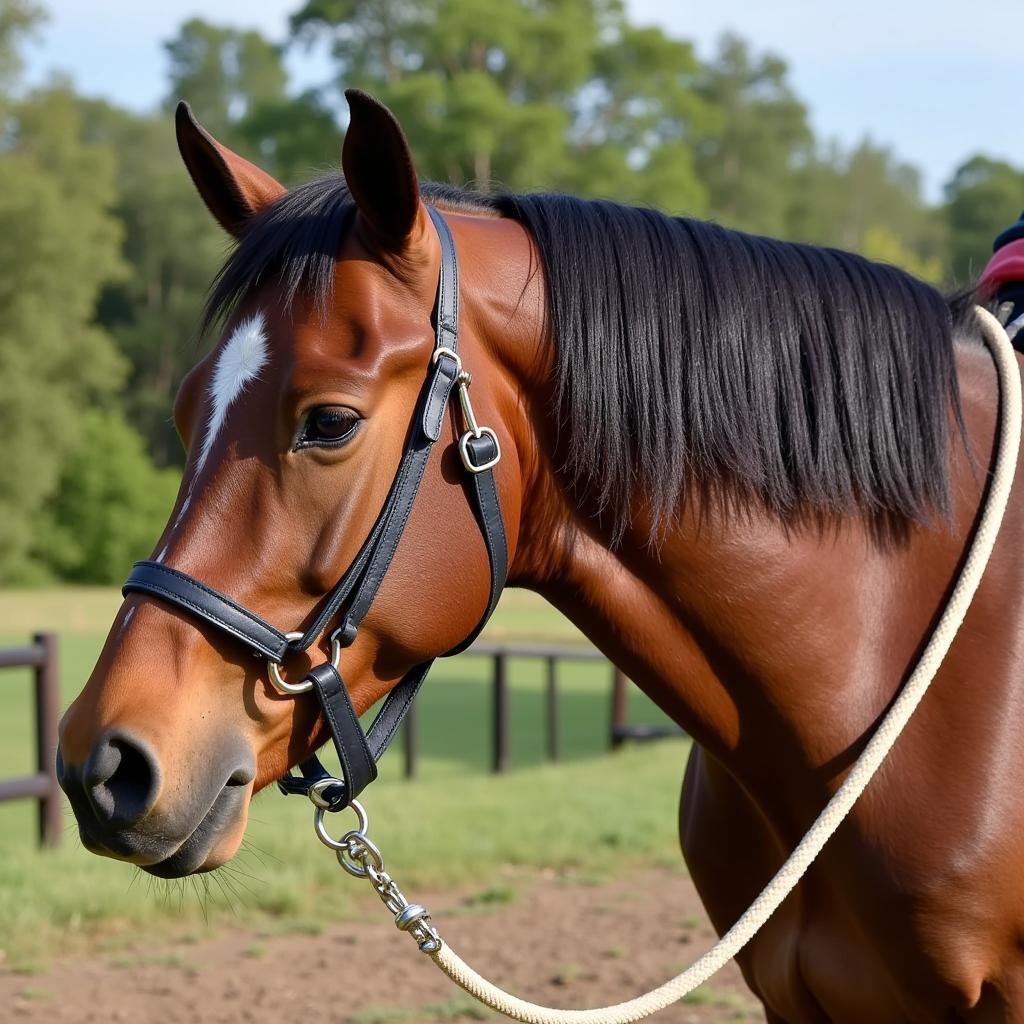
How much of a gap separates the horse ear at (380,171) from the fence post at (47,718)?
604 centimetres

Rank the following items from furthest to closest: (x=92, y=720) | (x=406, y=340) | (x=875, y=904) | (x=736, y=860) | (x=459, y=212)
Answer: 1. (x=736, y=860)
2. (x=459, y=212)
3. (x=875, y=904)
4. (x=406, y=340)
5. (x=92, y=720)

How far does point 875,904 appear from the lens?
85.7 inches

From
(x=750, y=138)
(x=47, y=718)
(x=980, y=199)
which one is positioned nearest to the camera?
(x=47, y=718)

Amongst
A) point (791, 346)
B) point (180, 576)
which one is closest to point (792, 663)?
point (791, 346)

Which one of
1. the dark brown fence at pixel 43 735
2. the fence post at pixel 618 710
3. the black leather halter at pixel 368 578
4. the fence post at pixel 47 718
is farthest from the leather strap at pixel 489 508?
the fence post at pixel 618 710

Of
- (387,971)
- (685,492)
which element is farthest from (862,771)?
(387,971)

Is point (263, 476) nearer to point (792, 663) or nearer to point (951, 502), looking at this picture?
point (792, 663)

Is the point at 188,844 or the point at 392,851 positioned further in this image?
the point at 392,851

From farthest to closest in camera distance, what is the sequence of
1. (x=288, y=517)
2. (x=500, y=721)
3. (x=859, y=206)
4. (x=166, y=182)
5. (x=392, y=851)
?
1. (x=859, y=206)
2. (x=166, y=182)
3. (x=500, y=721)
4. (x=392, y=851)
5. (x=288, y=517)

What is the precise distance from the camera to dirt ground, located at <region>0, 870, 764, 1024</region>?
4754mm

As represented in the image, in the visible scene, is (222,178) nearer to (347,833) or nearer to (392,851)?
(347,833)

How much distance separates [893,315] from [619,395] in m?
0.55

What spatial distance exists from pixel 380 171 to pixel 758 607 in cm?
98

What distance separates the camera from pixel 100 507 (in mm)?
42438
